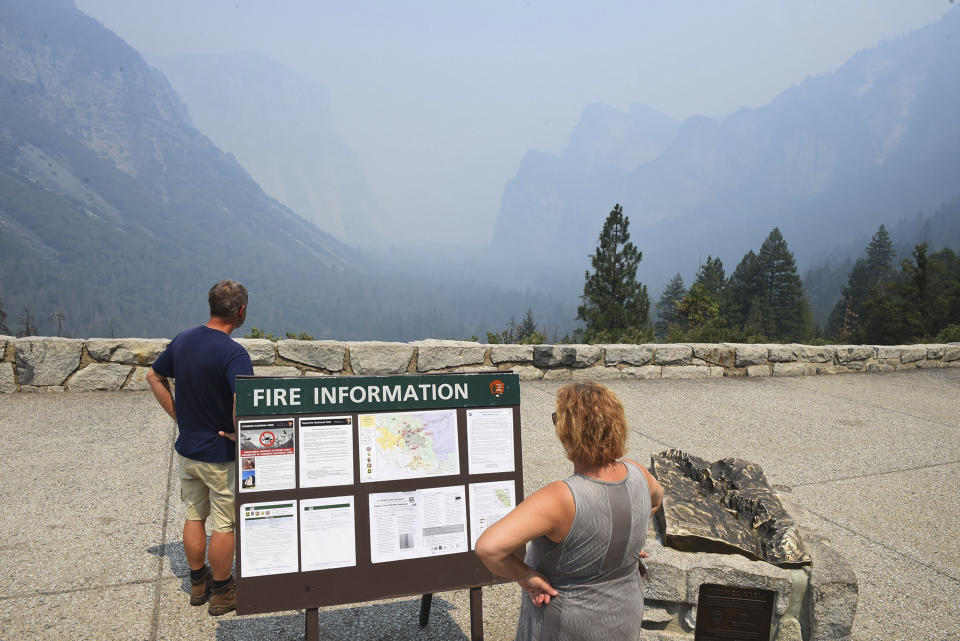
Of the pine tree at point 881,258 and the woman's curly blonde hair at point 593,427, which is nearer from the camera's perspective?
the woman's curly blonde hair at point 593,427

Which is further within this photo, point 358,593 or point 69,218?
point 69,218

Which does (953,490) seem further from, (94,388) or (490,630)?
(94,388)

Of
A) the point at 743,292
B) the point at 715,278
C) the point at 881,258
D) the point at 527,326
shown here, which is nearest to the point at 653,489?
the point at 527,326

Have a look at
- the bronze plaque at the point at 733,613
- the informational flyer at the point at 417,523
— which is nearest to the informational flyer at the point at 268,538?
the informational flyer at the point at 417,523

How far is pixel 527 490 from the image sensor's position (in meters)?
4.95

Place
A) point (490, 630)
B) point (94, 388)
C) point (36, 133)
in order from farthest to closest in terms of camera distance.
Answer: point (36, 133) < point (94, 388) < point (490, 630)

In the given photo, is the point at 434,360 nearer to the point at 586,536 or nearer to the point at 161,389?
the point at 161,389

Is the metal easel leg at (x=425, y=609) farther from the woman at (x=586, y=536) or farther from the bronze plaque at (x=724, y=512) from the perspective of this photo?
the bronze plaque at (x=724, y=512)

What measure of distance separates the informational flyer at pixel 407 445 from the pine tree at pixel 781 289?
262ft

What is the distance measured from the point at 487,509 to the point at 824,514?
137 inches

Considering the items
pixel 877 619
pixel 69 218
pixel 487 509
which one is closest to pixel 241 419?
pixel 487 509

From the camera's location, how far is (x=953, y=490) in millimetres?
5320

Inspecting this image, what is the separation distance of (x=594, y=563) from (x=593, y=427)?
1.49ft

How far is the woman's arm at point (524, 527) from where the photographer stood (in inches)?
70.7
